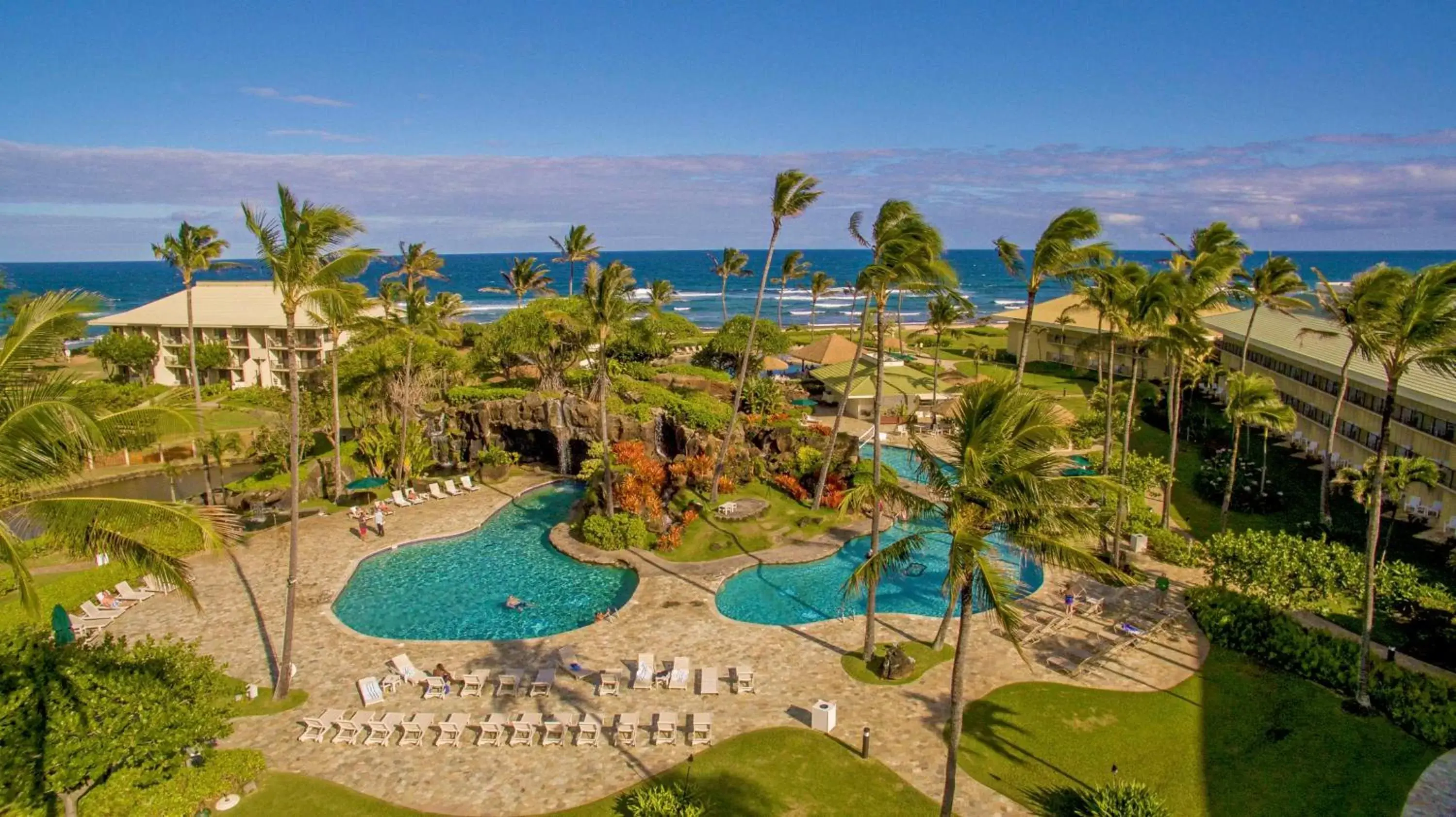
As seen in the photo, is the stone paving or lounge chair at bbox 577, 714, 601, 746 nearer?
the stone paving

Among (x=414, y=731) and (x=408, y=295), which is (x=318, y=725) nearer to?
(x=414, y=731)

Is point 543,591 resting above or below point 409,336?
below

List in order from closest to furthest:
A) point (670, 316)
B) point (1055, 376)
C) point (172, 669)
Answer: point (172, 669), point (670, 316), point (1055, 376)

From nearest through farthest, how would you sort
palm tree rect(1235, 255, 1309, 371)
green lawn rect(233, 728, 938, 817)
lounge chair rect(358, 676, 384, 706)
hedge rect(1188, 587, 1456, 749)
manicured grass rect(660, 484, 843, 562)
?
1. green lawn rect(233, 728, 938, 817)
2. hedge rect(1188, 587, 1456, 749)
3. lounge chair rect(358, 676, 384, 706)
4. manicured grass rect(660, 484, 843, 562)
5. palm tree rect(1235, 255, 1309, 371)

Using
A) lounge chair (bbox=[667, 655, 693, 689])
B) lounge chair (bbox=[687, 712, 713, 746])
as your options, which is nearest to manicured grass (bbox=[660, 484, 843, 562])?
lounge chair (bbox=[667, 655, 693, 689])

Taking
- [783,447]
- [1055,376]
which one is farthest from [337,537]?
[1055,376]

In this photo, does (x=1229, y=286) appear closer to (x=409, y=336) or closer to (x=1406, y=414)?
(x=1406, y=414)

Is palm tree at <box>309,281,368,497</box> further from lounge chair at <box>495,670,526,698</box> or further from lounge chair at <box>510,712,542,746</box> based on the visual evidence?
lounge chair at <box>510,712,542,746</box>
